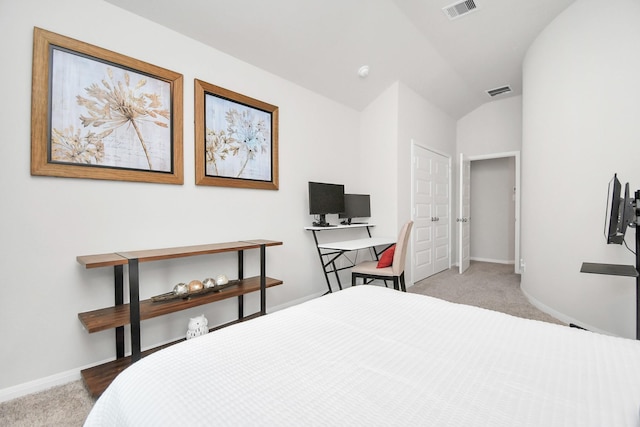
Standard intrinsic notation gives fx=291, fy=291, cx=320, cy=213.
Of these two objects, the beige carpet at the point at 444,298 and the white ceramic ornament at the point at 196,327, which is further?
the white ceramic ornament at the point at 196,327

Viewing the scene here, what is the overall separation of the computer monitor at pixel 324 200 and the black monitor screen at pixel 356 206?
0.16 m

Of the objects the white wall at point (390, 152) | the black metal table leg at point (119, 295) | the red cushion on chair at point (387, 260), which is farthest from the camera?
the white wall at point (390, 152)

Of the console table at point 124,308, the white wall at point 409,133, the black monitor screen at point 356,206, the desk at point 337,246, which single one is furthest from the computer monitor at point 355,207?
the console table at point 124,308

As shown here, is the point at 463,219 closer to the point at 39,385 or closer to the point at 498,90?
the point at 498,90

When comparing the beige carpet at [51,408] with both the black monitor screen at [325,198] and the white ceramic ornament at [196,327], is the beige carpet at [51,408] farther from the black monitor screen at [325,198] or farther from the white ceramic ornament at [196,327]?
the black monitor screen at [325,198]

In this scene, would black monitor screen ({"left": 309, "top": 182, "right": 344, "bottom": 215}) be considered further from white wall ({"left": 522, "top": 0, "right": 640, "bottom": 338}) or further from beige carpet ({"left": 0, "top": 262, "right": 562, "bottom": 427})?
white wall ({"left": 522, "top": 0, "right": 640, "bottom": 338})

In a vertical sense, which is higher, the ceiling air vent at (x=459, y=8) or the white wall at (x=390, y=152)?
the ceiling air vent at (x=459, y=8)

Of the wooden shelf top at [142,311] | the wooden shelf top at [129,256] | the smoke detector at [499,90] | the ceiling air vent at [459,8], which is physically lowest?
the wooden shelf top at [142,311]

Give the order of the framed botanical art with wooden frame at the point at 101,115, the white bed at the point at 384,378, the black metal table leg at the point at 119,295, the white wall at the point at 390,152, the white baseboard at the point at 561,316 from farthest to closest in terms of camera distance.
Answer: the white wall at the point at 390,152, the white baseboard at the point at 561,316, the black metal table leg at the point at 119,295, the framed botanical art with wooden frame at the point at 101,115, the white bed at the point at 384,378

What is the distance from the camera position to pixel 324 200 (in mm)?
3488

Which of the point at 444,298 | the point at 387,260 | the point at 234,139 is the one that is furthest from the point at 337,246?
the point at 444,298

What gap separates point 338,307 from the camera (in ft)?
4.63

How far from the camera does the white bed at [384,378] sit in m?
0.68

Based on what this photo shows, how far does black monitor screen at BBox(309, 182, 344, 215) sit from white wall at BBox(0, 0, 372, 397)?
1.50 ft
